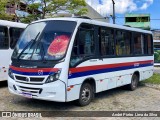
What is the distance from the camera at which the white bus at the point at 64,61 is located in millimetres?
7887

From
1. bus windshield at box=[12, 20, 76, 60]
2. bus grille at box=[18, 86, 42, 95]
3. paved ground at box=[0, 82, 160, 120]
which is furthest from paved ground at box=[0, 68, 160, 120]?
bus windshield at box=[12, 20, 76, 60]

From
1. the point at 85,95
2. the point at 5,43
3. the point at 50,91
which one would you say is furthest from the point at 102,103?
the point at 5,43

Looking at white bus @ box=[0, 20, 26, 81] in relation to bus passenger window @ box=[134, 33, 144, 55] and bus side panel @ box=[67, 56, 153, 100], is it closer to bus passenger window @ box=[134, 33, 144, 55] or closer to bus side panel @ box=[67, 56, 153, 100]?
bus side panel @ box=[67, 56, 153, 100]

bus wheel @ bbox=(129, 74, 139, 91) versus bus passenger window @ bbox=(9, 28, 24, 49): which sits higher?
bus passenger window @ bbox=(9, 28, 24, 49)

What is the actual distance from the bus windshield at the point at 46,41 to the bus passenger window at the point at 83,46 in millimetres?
316

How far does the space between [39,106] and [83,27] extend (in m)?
2.72

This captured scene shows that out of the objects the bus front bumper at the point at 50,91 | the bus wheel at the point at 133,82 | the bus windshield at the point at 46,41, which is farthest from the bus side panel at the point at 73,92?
the bus wheel at the point at 133,82

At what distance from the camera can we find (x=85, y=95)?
894 cm

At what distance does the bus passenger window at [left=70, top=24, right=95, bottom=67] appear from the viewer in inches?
328

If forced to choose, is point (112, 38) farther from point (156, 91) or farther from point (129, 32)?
point (156, 91)

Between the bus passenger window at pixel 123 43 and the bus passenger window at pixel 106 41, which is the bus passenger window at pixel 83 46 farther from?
the bus passenger window at pixel 123 43

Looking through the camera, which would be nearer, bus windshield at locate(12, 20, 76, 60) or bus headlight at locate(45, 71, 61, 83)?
bus headlight at locate(45, 71, 61, 83)

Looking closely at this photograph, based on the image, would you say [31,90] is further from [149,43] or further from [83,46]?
[149,43]

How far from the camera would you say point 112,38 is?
422 inches
